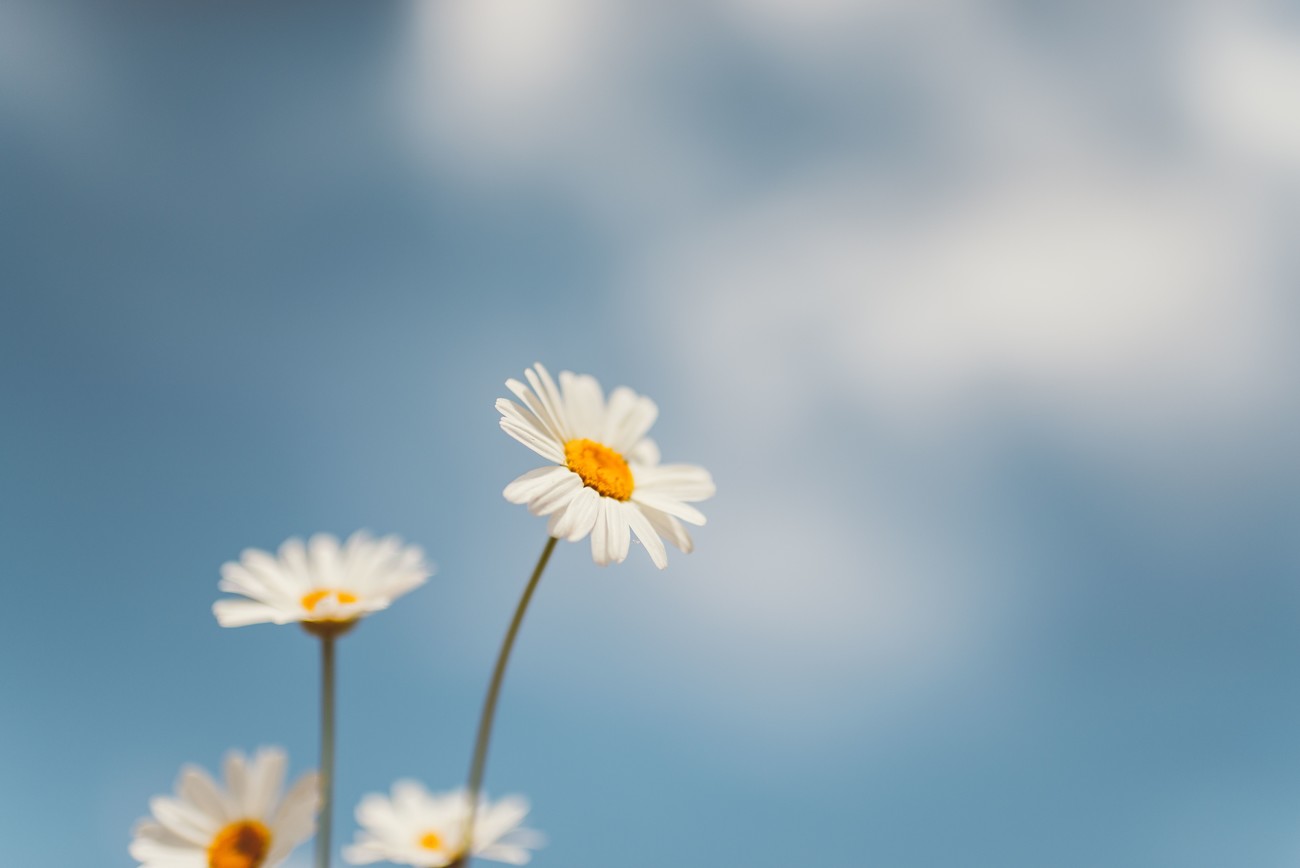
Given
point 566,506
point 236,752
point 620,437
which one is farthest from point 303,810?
point 620,437

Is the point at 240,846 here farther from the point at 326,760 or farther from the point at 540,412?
the point at 540,412

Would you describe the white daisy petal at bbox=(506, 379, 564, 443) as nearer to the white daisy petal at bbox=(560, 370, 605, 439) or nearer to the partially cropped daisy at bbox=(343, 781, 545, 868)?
the white daisy petal at bbox=(560, 370, 605, 439)

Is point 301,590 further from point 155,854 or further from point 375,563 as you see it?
point 155,854

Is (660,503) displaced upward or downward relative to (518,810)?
upward

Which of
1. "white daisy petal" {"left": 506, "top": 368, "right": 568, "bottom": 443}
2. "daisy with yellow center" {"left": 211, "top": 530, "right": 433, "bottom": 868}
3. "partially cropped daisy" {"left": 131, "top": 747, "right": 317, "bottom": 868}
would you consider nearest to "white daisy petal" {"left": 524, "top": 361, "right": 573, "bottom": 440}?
"white daisy petal" {"left": 506, "top": 368, "right": 568, "bottom": 443}

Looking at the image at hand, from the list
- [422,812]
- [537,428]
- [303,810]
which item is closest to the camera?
[303,810]

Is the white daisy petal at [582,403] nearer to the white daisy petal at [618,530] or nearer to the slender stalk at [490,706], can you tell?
the white daisy petal at [618,530]

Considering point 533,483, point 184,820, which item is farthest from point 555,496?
point 184,820
